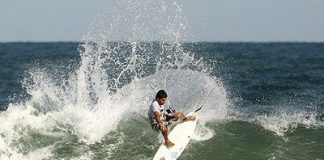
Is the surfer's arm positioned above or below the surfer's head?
below

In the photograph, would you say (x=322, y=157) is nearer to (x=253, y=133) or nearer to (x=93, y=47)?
(x=253, y=133)

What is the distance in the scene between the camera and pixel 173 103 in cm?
1853

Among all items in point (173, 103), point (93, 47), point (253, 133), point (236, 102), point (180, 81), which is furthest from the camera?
point (236, 102)

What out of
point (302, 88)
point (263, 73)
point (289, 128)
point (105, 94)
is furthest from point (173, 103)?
point (263, 73)

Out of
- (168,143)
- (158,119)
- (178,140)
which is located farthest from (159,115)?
(178,140)

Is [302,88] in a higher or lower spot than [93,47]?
lower

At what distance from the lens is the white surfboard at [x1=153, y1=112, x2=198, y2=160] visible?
42.0ft

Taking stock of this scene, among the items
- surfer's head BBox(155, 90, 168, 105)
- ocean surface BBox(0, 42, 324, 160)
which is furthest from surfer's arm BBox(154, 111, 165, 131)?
ocean surface BBox(0, 42, 324, 160)

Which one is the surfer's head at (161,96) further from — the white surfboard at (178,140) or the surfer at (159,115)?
the white surfboard at (178,140)

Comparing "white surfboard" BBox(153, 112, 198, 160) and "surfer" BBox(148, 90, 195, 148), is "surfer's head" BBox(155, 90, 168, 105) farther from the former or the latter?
"white surfboard" BBox(153, 112, 198, 160)

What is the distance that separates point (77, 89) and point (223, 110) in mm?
5333

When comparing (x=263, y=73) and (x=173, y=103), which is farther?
(x=263, y=73)

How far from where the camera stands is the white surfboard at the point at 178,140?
42.0 feet

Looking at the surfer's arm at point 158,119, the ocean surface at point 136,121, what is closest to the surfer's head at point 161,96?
the surfer's arm at point 158,119
